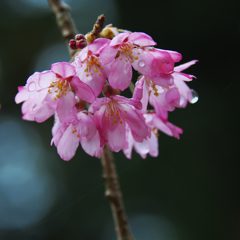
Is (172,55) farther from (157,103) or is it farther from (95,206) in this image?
(95,206)

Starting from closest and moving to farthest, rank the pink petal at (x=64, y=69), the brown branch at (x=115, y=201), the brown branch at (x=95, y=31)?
the pink petal at (x=64, y=69) < the brown branch at (x=95, y=31) < the brown branch at (x=115, y=201)

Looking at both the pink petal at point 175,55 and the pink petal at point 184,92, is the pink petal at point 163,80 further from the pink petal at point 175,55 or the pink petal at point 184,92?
the pink petal at point 184,92

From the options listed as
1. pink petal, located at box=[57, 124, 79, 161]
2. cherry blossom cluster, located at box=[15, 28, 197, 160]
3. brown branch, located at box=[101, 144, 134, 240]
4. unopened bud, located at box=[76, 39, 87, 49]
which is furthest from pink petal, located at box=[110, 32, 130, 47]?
brown branch, located at box=[101, 144, 134, 240]

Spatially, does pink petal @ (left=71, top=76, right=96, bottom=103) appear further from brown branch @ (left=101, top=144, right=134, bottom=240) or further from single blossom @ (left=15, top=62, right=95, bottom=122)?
brown branch @ (left=101, top=144, right=134, bottom=240)

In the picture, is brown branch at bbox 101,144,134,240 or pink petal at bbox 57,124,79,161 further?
brown branch at bbox 101,144,134,240

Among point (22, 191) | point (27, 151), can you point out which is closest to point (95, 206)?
point (22, 191)

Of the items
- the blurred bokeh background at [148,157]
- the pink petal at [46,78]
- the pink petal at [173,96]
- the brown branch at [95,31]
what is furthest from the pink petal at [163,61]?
the blurred bokeh background at [148,157]

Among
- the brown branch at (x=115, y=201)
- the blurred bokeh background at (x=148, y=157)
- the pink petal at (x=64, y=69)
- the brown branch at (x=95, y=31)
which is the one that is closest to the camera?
the pink petal at (x=64, y=69)
